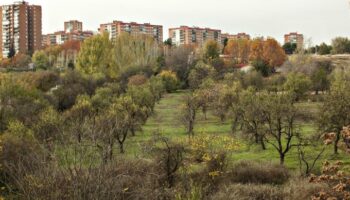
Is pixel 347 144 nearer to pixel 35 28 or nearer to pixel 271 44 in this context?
pixel 271 44

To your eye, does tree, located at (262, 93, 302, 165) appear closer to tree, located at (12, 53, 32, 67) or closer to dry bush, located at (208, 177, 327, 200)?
dry bush, located at (208, 177, 327, 200)

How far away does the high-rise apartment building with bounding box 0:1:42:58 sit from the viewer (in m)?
134

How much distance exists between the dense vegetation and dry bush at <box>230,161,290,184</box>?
0.05 meters

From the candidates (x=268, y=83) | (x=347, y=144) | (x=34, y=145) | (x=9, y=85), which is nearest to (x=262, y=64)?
(x=268, y=83)

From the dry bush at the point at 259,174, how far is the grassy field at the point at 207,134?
112 centimetres

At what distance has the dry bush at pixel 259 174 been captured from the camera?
2265 centimetres

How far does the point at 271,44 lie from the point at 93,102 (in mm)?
64468

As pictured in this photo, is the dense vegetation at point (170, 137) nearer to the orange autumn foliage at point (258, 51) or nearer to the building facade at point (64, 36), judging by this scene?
the orange autumn foliage at point (258, 51)

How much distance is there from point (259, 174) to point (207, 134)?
640 centimetres

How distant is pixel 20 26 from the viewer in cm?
13375

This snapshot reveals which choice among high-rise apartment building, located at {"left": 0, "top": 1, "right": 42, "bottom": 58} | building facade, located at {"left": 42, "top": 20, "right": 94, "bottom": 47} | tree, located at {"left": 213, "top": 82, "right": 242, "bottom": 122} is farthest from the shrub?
building facade, located at {"left": 42, "top": 20, "right": 94, "bottom": 47}

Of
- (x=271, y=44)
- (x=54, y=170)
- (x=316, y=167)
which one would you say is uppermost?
(x=271, y=44)

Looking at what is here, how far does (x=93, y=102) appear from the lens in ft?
143

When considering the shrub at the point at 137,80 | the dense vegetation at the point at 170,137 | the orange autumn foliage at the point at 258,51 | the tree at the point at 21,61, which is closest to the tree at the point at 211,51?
the orange autumn foliage at the point at 258,51
